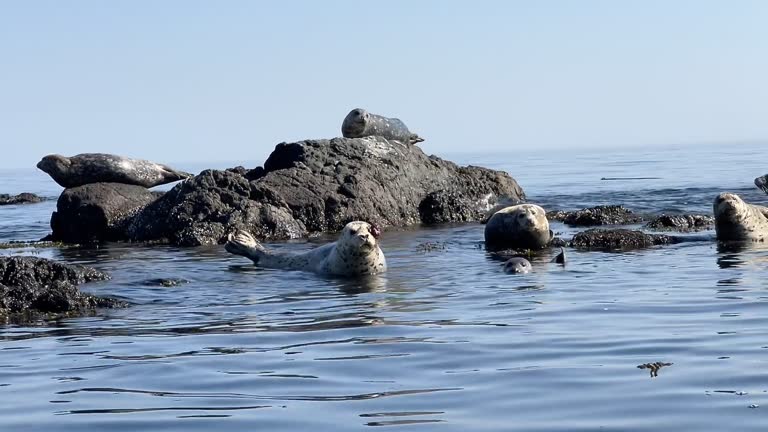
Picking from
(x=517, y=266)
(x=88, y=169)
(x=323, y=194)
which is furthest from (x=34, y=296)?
(x=88, y=169)

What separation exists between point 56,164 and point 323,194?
3946 mm

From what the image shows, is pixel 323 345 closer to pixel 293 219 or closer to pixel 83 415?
pixel 83 415

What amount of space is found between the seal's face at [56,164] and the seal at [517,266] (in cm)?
851

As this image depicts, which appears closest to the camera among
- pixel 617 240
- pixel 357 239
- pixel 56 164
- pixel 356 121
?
pixel 357 239

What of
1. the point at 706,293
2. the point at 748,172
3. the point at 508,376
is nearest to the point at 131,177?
the point at 706,293

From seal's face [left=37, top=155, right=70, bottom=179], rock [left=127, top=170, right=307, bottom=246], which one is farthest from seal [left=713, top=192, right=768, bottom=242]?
seal's face [left=37, top=155, right=70, bottom=179]

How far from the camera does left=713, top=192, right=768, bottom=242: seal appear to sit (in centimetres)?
1362

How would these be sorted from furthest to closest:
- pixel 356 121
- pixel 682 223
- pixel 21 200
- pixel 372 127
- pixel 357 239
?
1. pixel 21 200
2. pixel 372 127
3. pixel 356 121
4. pixel 682 223
5. pixel 357 239

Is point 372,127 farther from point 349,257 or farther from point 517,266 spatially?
point 517,266

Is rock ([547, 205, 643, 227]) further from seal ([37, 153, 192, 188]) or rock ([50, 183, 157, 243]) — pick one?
rock ([50, 183, 157, 243])

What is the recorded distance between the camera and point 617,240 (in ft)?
44.5

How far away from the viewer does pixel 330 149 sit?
18.0 meters

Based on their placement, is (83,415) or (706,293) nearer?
(83,415)

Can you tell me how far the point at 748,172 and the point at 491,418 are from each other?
28.4 metres
